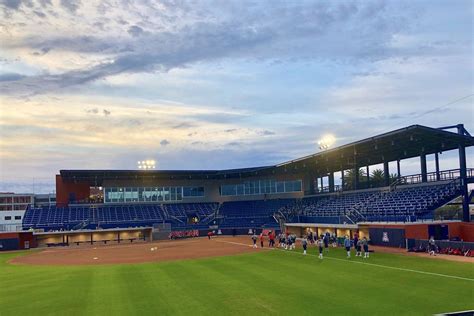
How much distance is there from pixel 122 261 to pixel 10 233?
1241 inches

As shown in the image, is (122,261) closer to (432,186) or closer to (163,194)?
(432,186)

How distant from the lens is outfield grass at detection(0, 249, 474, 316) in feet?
63.1

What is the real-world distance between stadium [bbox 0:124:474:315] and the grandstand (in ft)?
0.69

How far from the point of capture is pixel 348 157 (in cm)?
6347

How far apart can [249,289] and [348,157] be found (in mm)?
43119

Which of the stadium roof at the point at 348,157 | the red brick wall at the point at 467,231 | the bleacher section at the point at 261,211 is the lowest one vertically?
the red brick wall at the point at 467,231

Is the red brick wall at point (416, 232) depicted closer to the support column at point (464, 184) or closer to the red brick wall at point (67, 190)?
the support column at point (464, 184)

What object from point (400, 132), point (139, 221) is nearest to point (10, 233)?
point (139, 221)

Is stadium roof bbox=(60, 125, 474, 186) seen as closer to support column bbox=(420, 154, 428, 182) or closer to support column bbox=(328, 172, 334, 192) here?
support column bbox=(420, 154, 428, 182)

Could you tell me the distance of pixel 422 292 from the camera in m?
21.0

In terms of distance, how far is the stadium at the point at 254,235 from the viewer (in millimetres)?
21875

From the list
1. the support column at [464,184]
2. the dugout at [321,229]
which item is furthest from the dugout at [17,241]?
the support column at [464,184]

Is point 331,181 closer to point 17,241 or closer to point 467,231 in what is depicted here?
point 467,231

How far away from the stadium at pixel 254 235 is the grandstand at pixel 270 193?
0.21 meters
